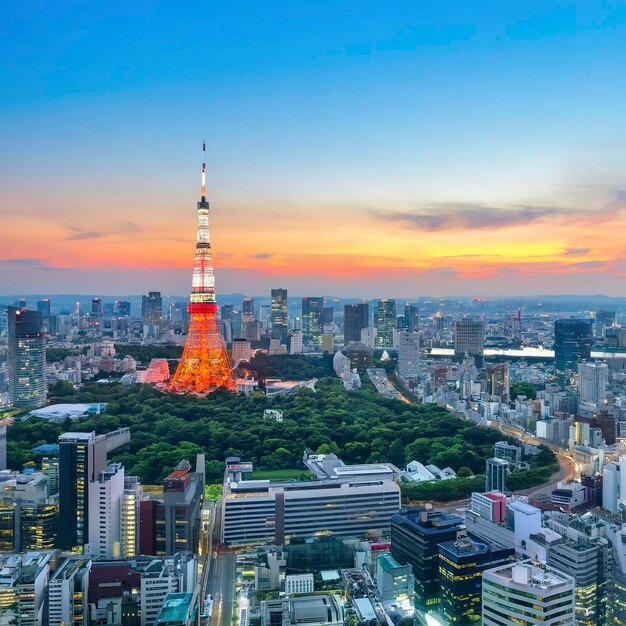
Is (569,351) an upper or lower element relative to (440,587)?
upper

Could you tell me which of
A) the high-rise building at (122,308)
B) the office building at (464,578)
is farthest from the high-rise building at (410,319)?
the office building at (464,578)

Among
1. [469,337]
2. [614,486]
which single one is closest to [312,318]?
[469,337]

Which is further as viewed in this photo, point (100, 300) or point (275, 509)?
point (100, 300)

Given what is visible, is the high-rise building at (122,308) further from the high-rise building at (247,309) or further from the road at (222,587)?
the road at (222,587)

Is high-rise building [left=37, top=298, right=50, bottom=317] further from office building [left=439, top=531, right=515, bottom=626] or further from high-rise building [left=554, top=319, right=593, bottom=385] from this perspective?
office building [left=439, top=531, right=515, bottom=626]

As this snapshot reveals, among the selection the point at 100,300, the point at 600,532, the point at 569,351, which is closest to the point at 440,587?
the point at 600,532

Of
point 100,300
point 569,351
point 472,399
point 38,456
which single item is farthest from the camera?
point 100,300

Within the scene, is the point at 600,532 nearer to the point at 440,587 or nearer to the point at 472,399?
the point at 440,587
